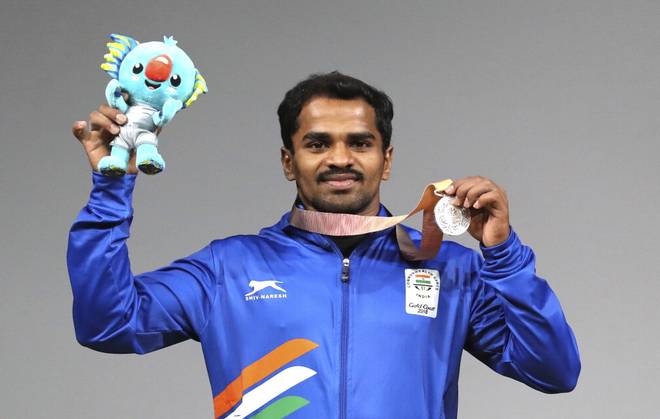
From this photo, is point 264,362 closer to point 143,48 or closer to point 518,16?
point 143,48

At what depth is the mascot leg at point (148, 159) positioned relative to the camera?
6.81ft

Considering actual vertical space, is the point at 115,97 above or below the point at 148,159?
above

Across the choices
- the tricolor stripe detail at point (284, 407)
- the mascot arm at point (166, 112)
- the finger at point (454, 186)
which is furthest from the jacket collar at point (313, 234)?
the mascot arm at point (166, 112)

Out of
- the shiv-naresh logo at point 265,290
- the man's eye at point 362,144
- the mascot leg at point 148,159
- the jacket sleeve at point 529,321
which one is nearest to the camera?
the mascot leg at point 148,159

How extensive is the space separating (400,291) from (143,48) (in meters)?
0.73

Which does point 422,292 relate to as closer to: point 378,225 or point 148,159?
point 378,225

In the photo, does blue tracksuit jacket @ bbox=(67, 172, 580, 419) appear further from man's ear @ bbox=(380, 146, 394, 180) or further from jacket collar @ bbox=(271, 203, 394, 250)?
man's ear @ bbox=(380, 146, 394, 180)

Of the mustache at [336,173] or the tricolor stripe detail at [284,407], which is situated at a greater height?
the mustache at [336,173]

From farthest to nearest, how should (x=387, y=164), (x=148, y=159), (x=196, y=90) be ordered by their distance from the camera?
(x=387, y=164)
(x=196, y=90)
(x=148, y=159)

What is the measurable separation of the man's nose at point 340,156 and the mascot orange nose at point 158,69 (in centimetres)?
44

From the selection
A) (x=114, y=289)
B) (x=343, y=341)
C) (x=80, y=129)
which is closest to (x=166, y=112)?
(x=80, y=129)

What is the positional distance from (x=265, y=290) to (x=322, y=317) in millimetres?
142

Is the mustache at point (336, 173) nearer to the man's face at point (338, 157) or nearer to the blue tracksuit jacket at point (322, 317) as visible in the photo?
the man's face at point (338, 157)

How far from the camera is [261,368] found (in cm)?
228
